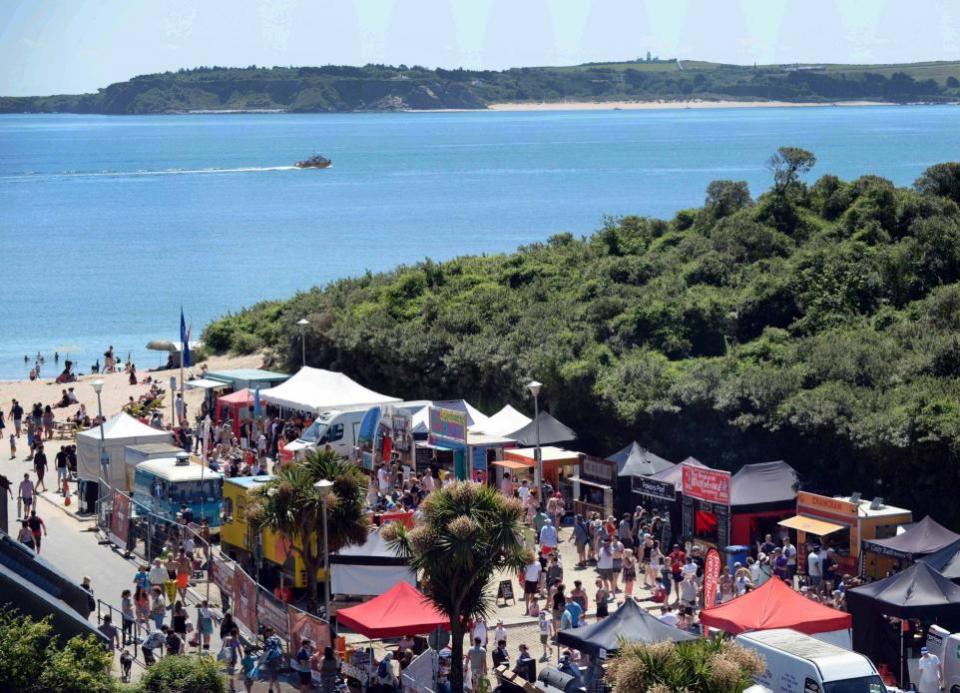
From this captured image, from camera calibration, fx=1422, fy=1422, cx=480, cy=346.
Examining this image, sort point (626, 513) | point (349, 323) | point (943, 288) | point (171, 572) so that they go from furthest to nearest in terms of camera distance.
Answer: point (349, 323) → point (943, 288) → point (626, 513) → point (171, 572)

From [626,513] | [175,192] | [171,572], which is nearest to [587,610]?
[626,513]

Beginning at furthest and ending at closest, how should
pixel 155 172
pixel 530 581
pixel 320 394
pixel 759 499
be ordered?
1. pixel 155 172
2. pixel 320 394
3. pixel 759 499
4. pixel 530 581

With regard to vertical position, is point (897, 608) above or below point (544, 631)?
above

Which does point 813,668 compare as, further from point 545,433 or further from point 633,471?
point 545,433

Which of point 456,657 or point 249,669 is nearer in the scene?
point 456,657

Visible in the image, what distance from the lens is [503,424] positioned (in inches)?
1216

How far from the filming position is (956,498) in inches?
961

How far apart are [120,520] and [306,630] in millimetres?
8677

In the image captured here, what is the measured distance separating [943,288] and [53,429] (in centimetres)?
2260

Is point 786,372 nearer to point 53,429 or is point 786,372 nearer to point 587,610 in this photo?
point 587,610

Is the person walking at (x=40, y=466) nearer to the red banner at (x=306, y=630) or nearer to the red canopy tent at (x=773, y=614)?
the red banner at (x=306, y=630)

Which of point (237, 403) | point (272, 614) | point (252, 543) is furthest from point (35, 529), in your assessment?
point (237, 403)

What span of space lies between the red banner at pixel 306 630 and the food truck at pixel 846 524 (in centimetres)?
864

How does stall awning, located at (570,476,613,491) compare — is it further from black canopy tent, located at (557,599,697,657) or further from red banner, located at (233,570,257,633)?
black canopy tent, located at (557,599,697,657)
